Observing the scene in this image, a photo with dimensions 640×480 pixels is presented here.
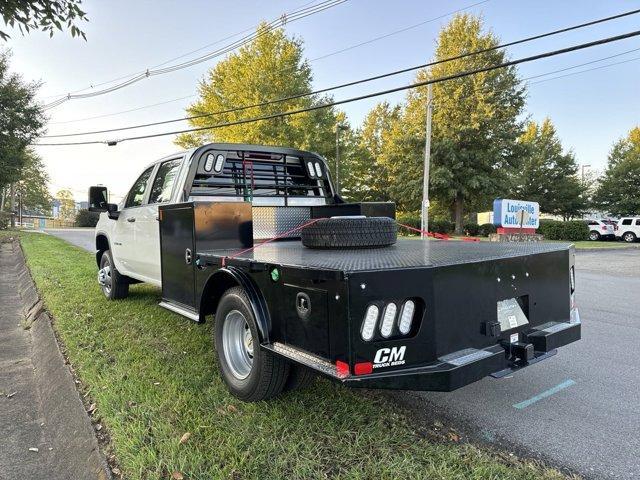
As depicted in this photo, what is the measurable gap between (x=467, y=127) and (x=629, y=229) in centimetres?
1418

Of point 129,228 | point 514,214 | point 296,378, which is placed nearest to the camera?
Result: point 296,378

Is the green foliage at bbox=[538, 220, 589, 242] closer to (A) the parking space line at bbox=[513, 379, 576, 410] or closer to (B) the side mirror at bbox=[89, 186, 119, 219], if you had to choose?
(A) the parking space line at bbox=[513, 379, 576, 410]

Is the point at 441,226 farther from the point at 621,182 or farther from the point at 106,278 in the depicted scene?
the point at 106,278

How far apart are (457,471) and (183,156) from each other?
13.3ft

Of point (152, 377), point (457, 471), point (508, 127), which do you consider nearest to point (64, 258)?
point (152, 377)

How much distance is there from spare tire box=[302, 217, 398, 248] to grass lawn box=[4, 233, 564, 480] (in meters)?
1.11

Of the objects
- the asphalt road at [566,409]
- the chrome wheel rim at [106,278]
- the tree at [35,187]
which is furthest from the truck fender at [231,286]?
the tree at [35,187]

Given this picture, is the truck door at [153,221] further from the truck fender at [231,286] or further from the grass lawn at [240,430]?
the truck fender at [231,286]

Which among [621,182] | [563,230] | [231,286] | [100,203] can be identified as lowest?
[563,230]

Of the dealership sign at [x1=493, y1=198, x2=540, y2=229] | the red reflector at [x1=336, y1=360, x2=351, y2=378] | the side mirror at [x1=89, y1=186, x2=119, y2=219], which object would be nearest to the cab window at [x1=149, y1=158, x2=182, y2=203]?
the side mirror at [x1=89, y1=186, x2=119, y2=219]

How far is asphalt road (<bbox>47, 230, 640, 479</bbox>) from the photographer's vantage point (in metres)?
2.74

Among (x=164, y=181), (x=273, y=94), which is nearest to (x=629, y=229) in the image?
(x=273, y=94)

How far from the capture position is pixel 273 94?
25125 millimetres

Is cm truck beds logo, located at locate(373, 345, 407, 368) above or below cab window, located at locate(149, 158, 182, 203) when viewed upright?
below
